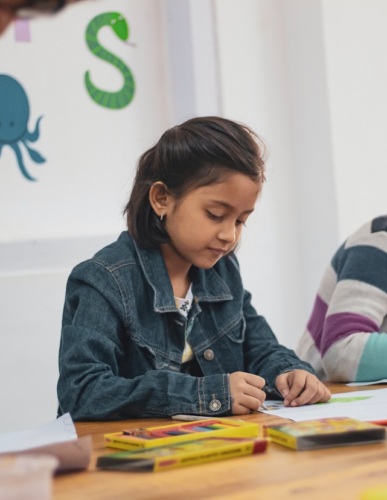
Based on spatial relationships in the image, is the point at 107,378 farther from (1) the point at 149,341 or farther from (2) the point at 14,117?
(2) the point at 14,117

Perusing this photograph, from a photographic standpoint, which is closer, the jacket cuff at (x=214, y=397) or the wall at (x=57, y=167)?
the jacket cuff at (x=214, y=397)

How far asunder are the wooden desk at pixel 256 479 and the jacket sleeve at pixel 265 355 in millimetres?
630

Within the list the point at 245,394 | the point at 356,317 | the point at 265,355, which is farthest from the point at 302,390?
the point at 356,317

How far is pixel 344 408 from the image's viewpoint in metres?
1.38

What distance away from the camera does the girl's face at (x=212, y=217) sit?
1622 mm

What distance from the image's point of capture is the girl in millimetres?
1438

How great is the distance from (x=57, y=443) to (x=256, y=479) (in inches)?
7.8

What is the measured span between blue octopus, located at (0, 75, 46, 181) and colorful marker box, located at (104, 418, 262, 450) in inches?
57.0

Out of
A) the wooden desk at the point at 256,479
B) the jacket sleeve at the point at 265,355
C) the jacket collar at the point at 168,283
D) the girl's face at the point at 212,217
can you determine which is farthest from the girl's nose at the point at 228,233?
the wooden desk at the point at 256,479

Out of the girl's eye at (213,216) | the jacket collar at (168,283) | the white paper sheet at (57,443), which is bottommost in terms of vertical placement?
the white paper sheet at (57,443)

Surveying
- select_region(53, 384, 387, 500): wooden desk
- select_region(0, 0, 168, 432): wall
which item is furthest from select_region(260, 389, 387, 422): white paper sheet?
select_region(0, 0, 168, 432): wall

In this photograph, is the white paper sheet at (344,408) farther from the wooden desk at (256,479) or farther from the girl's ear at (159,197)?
the girl's ear at (159,197)

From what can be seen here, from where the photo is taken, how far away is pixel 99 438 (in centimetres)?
122

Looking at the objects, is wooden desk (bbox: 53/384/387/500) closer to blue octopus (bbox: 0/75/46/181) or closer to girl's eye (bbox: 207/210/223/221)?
girl's eye (bbox: 207/210/223/221)
